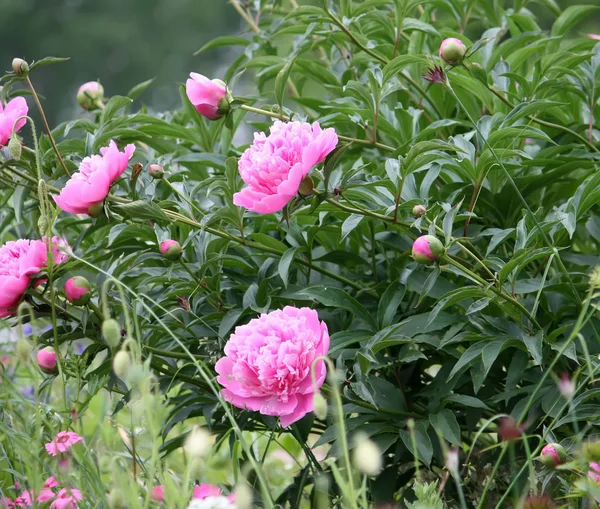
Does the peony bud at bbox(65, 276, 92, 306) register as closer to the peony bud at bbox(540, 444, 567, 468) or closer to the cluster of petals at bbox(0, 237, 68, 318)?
the cluster of petals at bbox(0, 237, 68, 318)

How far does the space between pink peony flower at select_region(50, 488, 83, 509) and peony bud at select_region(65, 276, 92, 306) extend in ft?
0.77

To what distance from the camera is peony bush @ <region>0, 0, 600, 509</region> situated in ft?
3.19

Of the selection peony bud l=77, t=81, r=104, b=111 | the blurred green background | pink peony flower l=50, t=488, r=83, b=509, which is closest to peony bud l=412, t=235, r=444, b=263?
pink peony flower l=50, t=488, r=83, b=509

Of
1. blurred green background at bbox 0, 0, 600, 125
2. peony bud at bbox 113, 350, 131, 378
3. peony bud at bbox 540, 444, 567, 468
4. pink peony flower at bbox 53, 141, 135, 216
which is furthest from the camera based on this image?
blurred green background at bbox 0, 0, 600, 125

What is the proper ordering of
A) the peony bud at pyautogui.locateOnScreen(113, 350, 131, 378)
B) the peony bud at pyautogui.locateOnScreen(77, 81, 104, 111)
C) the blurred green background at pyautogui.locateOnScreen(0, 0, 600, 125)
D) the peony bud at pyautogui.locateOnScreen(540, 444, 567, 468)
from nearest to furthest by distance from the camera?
the peony bud at pyautogui.locateOnScreen(113, 350, 131, 378) < the peony bud at pyautogui.locateOnScreen(540, 444, 567, 468) < the peony bud at pyautogui.locateOnScreen(77, 81, 104, 111) < the blurred green background at pyautogui.locateOnScreen(0, 0, 600, 125)

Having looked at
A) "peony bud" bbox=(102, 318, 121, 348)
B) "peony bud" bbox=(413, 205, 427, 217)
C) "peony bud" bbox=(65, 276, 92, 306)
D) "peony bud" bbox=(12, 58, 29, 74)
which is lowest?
"peony bud" bbox=(65, 276, 92, 306)

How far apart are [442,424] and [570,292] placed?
258 millimetres

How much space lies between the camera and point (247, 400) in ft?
3.31

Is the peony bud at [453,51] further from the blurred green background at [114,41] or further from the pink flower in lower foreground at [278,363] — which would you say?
the blurred green background at [114,41]

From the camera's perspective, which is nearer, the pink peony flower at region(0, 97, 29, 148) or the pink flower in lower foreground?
the pink flower in lower foreground

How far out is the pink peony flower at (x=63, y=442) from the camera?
3.09ft

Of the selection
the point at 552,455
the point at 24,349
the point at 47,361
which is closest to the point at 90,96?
the point at 47,361

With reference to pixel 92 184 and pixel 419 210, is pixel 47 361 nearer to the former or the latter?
pixel 92 184

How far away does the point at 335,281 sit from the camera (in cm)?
128
